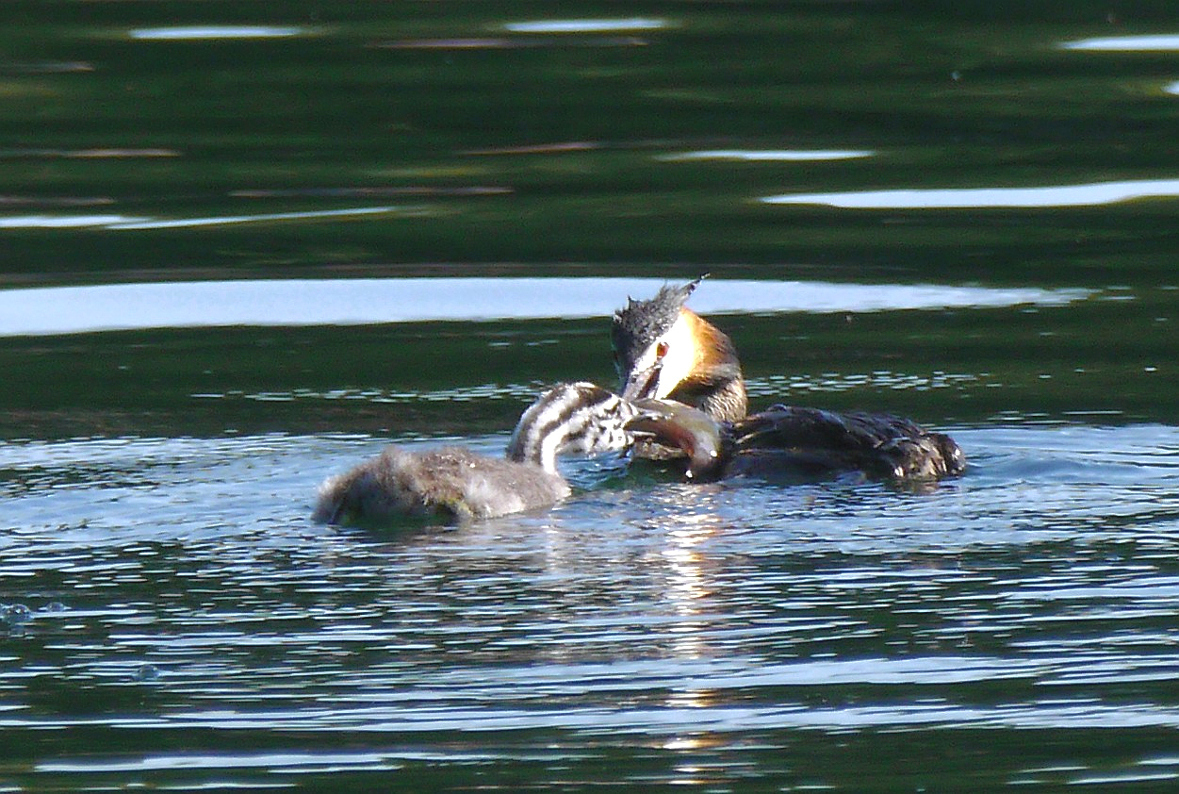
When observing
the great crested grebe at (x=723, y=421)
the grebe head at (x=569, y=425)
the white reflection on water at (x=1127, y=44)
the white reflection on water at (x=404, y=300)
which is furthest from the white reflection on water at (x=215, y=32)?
the grebe head at (x=569, y=425)

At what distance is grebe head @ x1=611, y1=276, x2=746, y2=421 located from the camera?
9.52 metres

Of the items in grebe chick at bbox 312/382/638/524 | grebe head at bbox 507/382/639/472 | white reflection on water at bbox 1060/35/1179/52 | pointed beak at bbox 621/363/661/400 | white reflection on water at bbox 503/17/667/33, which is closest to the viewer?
grebe chick at bbox 312/382/638/524

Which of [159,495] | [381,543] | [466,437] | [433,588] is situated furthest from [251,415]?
[433,588]

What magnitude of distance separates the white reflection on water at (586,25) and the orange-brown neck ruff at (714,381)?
5892 millimetres

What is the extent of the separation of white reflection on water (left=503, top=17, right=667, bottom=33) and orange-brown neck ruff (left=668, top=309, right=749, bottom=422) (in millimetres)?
5892

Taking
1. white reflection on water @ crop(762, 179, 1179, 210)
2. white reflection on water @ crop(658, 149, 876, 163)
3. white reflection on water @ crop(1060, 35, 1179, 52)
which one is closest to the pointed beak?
white reflection on water @ crop(762, 179, 1179, 210)

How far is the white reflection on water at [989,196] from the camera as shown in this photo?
1287 centimetres

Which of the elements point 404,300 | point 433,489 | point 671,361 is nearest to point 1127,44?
point 404,300

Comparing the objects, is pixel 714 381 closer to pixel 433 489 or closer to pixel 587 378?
pixel 587 378

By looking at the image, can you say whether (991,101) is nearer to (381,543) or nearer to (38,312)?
(38,312)

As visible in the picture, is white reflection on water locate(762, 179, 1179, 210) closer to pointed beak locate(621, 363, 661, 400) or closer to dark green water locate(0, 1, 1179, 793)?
dark green water locate(0, 1, 1179, 793)

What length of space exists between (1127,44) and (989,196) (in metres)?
2.36

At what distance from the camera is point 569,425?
8.30 m

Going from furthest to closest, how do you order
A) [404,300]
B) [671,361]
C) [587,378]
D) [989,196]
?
[989,196], [404,300], [587,378], [671,361]
